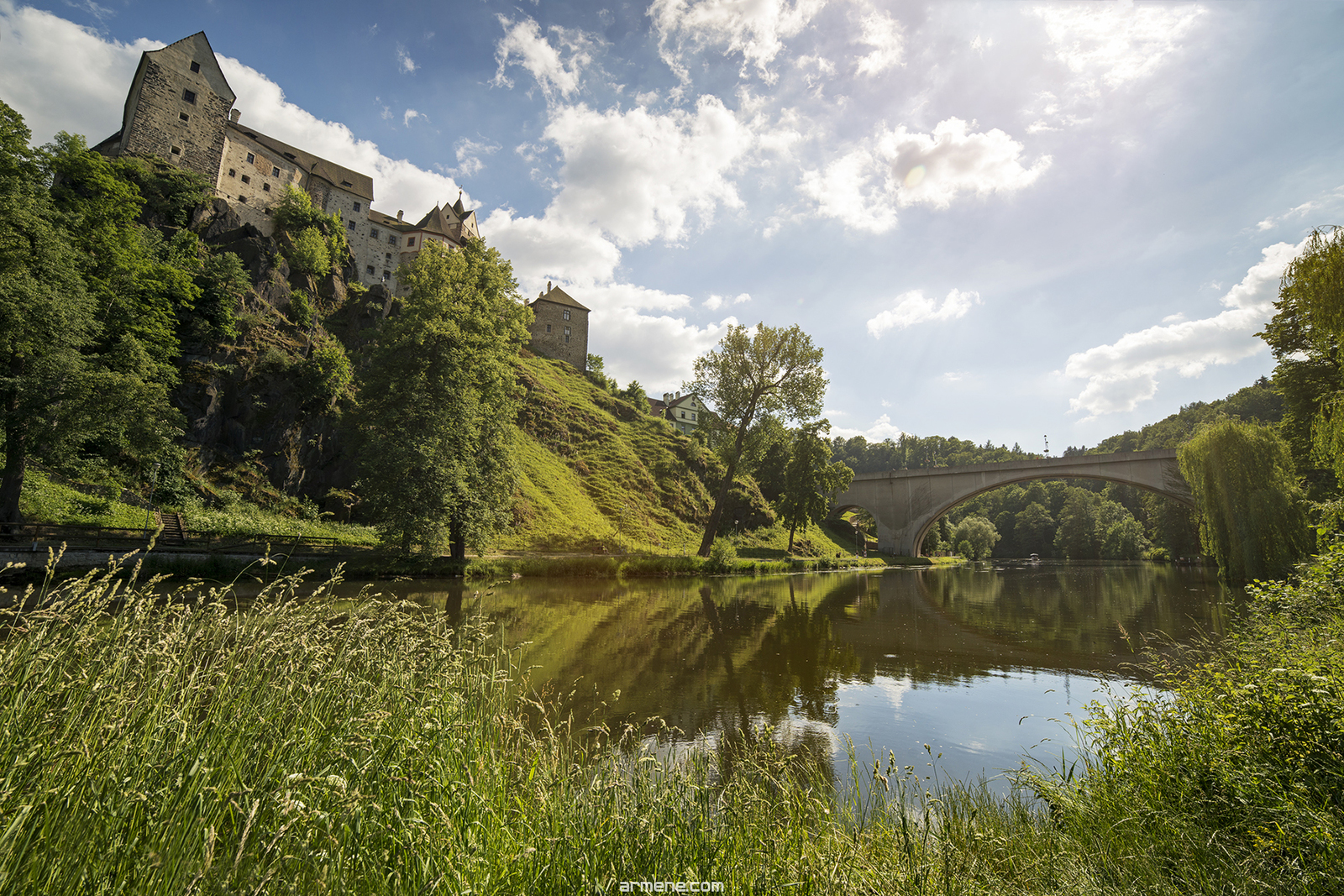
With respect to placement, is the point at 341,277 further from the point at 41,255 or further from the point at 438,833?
the point at 438,833

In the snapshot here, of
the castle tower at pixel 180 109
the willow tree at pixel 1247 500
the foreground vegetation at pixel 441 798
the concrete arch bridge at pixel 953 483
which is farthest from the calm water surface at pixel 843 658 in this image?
the castle tower at pixel 180 109

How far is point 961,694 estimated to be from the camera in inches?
375

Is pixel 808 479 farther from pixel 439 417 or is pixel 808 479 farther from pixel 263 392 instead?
pixel 263 392

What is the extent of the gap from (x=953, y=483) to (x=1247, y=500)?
34.7 meters

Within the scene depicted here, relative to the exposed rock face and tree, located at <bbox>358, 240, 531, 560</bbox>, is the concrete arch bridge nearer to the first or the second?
tree, located at <bbox>358, 240, 531, 560</bbox>

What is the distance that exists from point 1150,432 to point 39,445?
125336mm

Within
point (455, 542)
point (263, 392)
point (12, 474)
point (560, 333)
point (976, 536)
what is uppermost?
point (560, 333)

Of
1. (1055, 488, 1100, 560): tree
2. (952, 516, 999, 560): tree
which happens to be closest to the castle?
(952, 516, 999, 560): tree

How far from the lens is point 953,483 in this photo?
59.5 m

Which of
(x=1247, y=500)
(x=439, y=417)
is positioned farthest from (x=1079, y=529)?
(x=439, y=417)

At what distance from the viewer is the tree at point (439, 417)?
22219 mm

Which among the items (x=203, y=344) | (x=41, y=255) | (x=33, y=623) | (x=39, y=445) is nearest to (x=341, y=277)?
(x=203, y=344)

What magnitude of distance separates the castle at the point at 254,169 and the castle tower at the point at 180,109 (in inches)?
2.7

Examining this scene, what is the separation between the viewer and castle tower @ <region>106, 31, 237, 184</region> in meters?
45.1
